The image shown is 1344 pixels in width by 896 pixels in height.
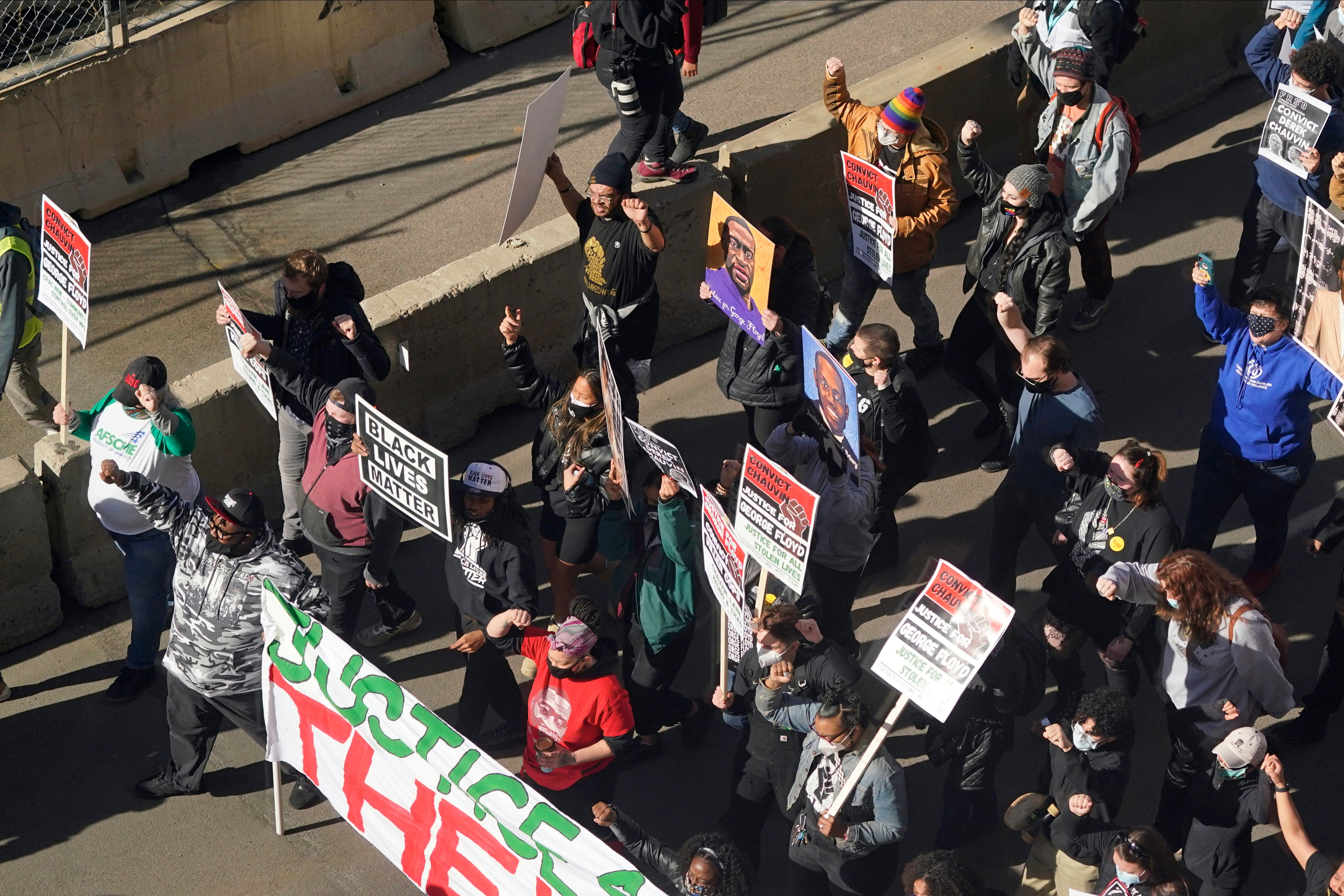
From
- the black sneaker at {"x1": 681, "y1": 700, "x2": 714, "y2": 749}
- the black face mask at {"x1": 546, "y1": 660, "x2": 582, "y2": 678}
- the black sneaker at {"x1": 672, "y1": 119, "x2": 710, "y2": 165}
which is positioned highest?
the black sneaker at {"x1": 672, "y1": 119, "x2": 710, "y2": 165}

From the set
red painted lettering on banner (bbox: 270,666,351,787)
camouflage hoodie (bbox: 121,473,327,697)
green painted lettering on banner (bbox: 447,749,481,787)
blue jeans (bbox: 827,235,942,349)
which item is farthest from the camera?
blue jeans (bbox: 827,235,942,349)

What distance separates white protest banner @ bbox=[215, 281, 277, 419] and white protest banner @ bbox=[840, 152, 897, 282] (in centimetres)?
319

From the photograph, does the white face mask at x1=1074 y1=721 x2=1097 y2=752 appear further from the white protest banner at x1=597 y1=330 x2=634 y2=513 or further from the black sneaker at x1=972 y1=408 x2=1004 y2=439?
the black sneaker at x1=972 y1=408 x2=1004 y2=439

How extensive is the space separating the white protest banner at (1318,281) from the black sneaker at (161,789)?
554 cm

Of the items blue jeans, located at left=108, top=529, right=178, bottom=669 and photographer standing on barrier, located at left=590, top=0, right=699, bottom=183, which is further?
photographer standing on barrier, located at left=590, top=0, right=699, bottom=183

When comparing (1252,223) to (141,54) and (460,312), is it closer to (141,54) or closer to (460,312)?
(460,312)

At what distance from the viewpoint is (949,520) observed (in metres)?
8.73

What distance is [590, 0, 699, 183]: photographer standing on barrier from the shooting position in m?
8.91

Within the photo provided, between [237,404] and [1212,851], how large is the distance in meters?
5.25

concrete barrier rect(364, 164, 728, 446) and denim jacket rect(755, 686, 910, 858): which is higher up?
concrete barrier rect(364, 164, 728, 446)

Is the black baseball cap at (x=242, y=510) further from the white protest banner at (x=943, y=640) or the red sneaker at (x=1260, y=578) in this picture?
the red sneaker at (x=1260, y=578)

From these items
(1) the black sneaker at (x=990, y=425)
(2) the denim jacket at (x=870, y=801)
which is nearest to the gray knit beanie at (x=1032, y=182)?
(1) the black sneaker at (x=990, y=425)

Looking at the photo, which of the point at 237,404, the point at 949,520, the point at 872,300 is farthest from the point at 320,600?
the point at 872,300

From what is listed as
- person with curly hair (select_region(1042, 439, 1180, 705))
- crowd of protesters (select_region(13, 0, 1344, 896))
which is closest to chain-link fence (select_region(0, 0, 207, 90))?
crowd of protesters (select_region(13, 0, 1344, 896))
